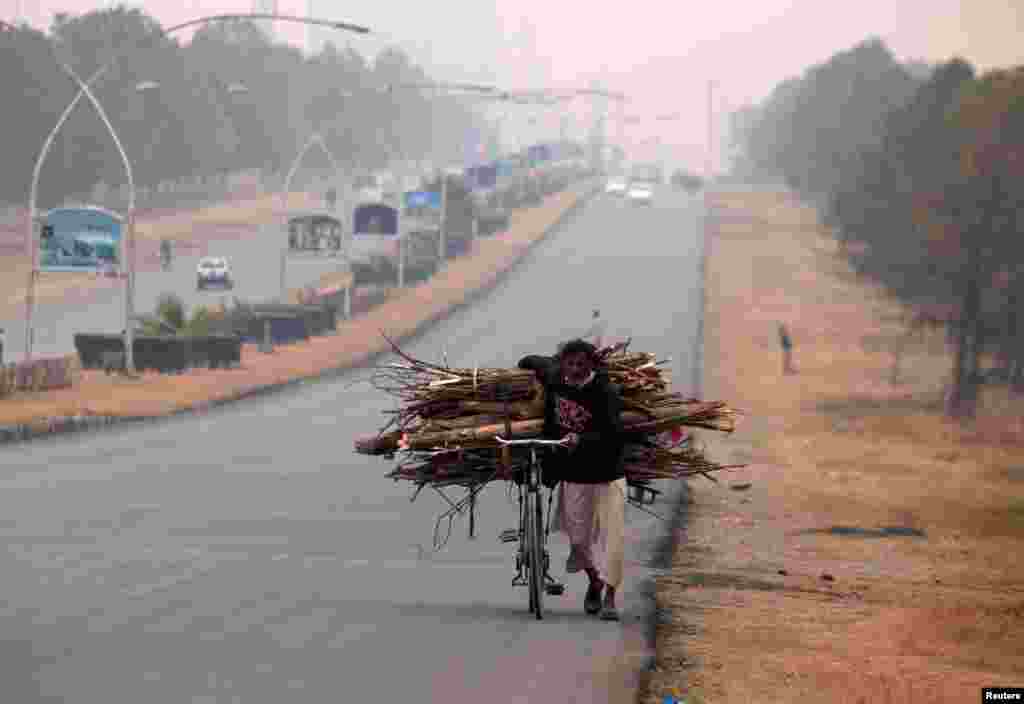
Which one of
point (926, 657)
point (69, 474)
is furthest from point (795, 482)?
point (926, 657)

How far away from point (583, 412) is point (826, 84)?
166305mm

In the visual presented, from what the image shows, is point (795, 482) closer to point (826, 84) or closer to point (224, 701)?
point (224, 701)

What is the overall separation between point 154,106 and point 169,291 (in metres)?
35.3

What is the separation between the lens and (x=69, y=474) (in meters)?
25.5

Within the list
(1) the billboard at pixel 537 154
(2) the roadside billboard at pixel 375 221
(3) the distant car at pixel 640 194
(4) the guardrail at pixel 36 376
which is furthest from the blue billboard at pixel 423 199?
(3) the distant car at pixel 640 194

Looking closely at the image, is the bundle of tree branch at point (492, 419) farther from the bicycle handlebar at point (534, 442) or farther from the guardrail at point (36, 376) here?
the guardrail at point (36, 376)

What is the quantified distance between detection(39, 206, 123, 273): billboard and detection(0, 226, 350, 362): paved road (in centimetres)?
1453

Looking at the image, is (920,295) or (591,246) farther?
(591,246)

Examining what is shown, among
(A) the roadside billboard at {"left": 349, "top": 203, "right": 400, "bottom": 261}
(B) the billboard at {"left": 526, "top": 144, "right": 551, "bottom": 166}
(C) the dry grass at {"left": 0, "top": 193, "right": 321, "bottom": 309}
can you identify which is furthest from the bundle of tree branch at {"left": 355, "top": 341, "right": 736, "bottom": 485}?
(B) the billboard at {"left": 526, "top": 144, "right": 551, "bottom": 166}

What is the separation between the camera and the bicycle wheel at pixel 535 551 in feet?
41.6

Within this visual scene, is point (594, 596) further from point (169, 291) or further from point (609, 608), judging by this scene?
point (169, 291)

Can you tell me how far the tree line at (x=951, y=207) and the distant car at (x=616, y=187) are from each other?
26.5 meters

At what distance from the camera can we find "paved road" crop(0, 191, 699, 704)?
34.0 feet

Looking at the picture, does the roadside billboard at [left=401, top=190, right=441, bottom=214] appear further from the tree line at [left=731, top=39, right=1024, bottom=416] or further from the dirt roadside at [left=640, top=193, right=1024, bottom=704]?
the dirt roadside at [left=640, top=193, right=1024, bottom=704]
